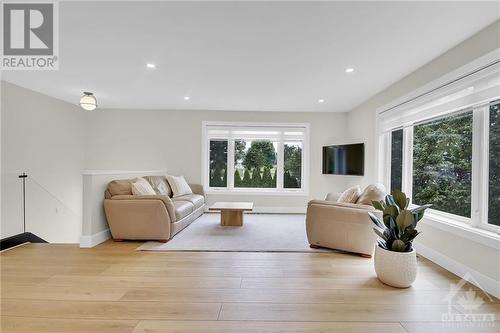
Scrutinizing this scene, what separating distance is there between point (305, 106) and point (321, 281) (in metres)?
3.73

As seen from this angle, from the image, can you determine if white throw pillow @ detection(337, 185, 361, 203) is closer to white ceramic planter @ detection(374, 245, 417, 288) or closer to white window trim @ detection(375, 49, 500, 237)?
white window trim @ detection(375, 49, 500, 237)

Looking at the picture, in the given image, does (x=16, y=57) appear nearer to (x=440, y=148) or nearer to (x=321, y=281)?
(x=321, y=281)

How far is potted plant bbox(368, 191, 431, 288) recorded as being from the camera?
2.15 meters

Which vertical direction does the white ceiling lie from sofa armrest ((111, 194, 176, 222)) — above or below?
above

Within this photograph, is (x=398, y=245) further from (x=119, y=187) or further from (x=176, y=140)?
(x=176, y=140)

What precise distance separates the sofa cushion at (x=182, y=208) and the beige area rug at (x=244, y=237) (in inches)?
11.7

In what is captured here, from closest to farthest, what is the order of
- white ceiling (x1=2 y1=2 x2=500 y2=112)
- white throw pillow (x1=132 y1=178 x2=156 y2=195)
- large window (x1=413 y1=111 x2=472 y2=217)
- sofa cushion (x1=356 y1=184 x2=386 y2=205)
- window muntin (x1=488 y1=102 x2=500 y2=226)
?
white ceiling (x1=2 y1=2 x2=500 y2=112)
window muntin (x1=488 y1=102 x2=500 y2=226)
large window (x1=413 y1=111 x2=472 y2=217)
sofa cushion (x1=356 y1=184 x2=386 y2=205)
white throw pillow (x1=132 y1=178 x2=156 y2=195)

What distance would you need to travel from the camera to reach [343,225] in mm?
2926

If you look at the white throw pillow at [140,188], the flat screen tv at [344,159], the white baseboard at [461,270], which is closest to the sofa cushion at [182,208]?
the white throw pillow at [140,188]

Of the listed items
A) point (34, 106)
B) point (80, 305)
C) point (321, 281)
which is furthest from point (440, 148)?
point (34, 106)

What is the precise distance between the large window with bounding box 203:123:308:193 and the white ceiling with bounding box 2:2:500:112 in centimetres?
159

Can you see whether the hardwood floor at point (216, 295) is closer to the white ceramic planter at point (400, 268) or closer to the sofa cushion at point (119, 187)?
the white ceramic planter at point (400, 268)

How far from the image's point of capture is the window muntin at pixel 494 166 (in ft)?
7.20

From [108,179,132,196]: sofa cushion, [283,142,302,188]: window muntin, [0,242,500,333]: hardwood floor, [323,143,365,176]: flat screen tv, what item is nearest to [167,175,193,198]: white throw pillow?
[108,179,132,196]: sofa cushion
